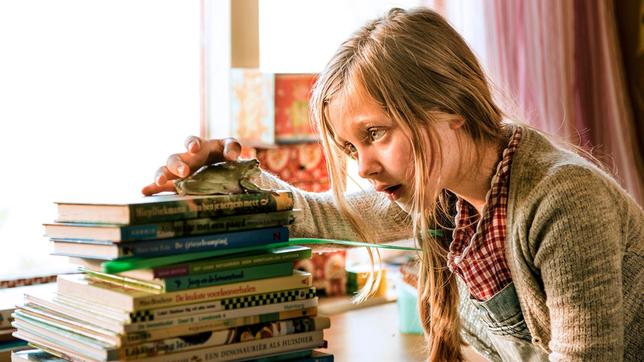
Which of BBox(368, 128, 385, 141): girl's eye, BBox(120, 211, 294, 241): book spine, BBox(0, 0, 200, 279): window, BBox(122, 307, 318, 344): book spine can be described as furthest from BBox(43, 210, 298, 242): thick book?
BBox(0, 0, 200, 279): window

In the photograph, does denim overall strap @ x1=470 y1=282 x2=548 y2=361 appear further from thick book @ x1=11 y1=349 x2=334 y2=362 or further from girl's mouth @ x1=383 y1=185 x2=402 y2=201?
thick book @ x1=11 y1=349 x2=334 y2=362

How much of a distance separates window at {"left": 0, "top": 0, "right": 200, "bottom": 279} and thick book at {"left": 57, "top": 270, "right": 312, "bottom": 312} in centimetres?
104

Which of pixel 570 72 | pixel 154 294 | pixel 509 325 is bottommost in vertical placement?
pixel 509 325

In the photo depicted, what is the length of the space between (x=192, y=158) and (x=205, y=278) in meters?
0.25

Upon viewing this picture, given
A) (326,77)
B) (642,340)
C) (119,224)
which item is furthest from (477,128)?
(119,224)

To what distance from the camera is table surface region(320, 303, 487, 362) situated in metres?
1.66

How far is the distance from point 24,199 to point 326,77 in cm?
113

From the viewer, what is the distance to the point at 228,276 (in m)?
1.04

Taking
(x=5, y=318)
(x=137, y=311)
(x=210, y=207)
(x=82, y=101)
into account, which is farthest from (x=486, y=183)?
(x=82, y=101)

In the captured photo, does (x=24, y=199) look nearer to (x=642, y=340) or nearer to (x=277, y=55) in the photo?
→ (x=277, y=55)

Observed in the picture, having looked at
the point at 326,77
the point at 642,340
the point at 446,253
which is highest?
the point at 326,77

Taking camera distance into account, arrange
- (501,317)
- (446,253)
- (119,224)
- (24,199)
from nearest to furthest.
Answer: (119,224) < (501,317) < (446,253) < (24,199)

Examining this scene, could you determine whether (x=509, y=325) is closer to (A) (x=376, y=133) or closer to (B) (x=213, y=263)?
(A) (x=376, y=133)

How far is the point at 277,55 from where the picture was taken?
227 cm
